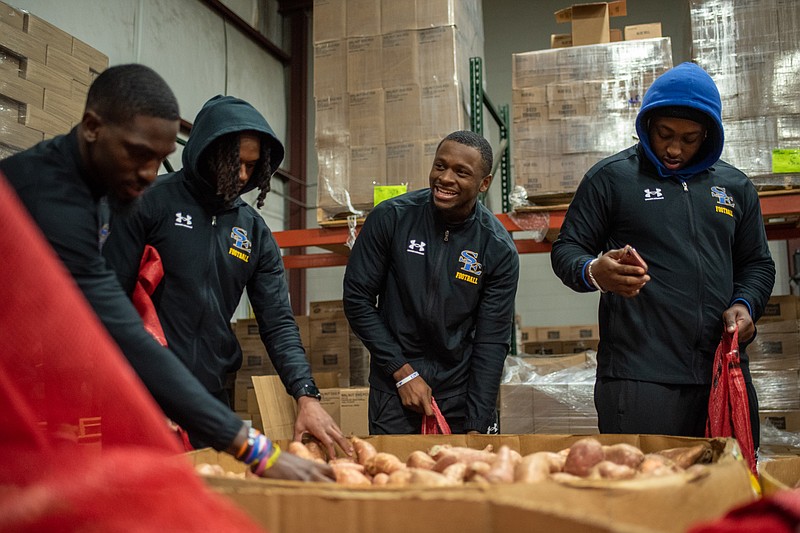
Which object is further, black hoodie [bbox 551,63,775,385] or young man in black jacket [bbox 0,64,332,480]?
black hoodie [bbox 551,63,775,385]

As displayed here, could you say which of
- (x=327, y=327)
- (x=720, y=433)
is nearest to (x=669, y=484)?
(x=720, y=433)

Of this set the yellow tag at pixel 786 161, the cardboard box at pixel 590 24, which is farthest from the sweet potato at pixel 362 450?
the cardboard box at pixel 590 24

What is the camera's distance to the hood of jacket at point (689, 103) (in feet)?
7.16

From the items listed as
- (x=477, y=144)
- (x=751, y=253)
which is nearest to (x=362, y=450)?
(x=477, y=144)

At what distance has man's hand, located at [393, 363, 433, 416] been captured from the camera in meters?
2.31

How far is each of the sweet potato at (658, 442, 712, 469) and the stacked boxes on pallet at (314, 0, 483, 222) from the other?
266cm

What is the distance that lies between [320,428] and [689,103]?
142 cm

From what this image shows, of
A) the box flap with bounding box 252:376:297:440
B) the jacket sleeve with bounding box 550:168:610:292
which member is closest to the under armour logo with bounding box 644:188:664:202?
the jacket sleeve with bounding box 550:168:610:292

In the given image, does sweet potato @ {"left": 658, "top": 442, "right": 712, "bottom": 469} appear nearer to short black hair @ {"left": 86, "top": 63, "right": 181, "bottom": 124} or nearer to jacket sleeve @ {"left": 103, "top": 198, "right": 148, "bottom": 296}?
short black hair @ {"left": 86, "top": 63, "right": 181, "bottom": 124}

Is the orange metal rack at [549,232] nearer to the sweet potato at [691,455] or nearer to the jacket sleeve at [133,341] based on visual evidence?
the sweet potato at [691,455]

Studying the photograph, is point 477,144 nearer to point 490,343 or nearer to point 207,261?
point 490,343

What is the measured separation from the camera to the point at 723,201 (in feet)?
7.27

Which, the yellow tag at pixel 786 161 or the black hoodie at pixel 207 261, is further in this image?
the yellow tag at pixel 786 161

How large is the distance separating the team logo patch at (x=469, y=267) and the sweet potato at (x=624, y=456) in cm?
115
